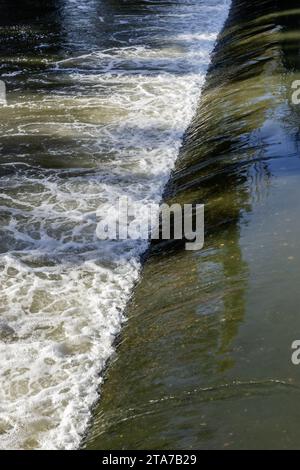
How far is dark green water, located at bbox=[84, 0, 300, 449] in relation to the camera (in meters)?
4.50

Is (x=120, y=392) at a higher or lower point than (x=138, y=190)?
lower

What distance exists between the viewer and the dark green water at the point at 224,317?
4.50 meters

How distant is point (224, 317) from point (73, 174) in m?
4.83

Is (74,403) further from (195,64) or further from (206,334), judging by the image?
(195,64)

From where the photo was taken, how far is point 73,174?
9719mm

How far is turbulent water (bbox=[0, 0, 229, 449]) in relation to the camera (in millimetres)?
Answer: 5629

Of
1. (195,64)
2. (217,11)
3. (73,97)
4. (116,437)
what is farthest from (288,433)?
(217,11)

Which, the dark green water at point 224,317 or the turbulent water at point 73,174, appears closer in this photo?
the dark green water at point 224,317

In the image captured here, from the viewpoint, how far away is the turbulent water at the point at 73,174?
563cm

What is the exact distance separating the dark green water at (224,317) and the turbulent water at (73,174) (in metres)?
0.35

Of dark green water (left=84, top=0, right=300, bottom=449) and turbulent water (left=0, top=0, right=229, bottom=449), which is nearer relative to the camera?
dark green water (left=84, top=0, right=300, bottom=449)

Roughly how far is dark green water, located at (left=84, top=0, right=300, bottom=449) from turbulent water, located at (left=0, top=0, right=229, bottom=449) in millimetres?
348

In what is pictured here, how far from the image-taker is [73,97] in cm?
1305

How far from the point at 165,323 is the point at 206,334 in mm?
535
